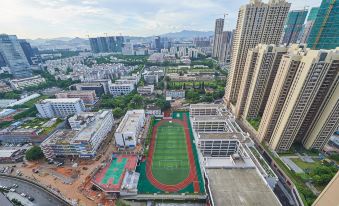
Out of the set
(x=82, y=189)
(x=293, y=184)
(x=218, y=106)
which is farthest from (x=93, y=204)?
(x=218, y=106)

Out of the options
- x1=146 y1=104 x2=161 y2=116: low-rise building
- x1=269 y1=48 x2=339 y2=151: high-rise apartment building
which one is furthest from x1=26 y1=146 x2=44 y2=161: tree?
x1=269 y1=48 x2=339 y2=151: high-rise apartment building

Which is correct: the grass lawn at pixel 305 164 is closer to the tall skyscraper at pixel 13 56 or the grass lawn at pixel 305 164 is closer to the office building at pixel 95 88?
the office building at pixel 95 88

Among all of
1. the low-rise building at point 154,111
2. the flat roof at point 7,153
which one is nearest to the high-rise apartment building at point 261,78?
the low-rise building at point 154,111

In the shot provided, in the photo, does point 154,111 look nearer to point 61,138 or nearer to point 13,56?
point 61,138

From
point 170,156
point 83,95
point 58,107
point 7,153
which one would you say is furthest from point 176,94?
point 7,153

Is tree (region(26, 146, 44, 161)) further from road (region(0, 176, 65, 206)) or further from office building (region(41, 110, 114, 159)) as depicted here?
road (region(0, 176, 65, 206))
